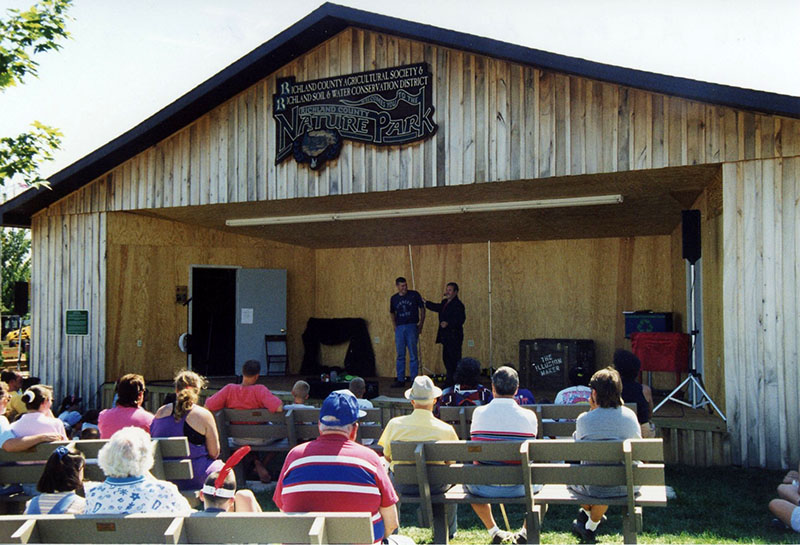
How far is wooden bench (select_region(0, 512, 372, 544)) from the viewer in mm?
2688

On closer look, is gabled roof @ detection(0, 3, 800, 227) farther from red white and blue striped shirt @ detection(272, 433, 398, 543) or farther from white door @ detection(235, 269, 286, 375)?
red white and blue striped shirt @ detection(272, 433, 398, 543)

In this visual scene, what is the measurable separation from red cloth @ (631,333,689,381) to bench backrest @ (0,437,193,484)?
5943 millimetres

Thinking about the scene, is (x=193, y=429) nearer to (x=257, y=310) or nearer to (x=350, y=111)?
(x=350, y=111)

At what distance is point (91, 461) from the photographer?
4656 mm

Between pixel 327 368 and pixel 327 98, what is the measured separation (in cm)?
635

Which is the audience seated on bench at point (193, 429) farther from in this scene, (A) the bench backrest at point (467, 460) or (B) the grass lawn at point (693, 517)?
(A) the bench backrest at point (467, 460)

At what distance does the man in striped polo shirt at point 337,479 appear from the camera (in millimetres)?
3307

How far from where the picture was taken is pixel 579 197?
923cm

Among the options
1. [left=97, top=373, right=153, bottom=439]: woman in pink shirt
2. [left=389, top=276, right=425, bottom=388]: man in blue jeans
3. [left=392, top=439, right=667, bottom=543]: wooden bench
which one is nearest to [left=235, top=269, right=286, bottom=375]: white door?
[left=389, top=276, right=425, bottom=388]: man in blue jeans

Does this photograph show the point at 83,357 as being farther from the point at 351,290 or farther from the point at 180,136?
the point at 351,290

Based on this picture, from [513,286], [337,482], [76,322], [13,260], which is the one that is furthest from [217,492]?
[13,260]

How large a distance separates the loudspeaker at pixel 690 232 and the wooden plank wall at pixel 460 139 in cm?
108

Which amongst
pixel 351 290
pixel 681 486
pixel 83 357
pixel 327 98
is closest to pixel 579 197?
pixel 327 98

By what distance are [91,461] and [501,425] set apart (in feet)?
8.35
